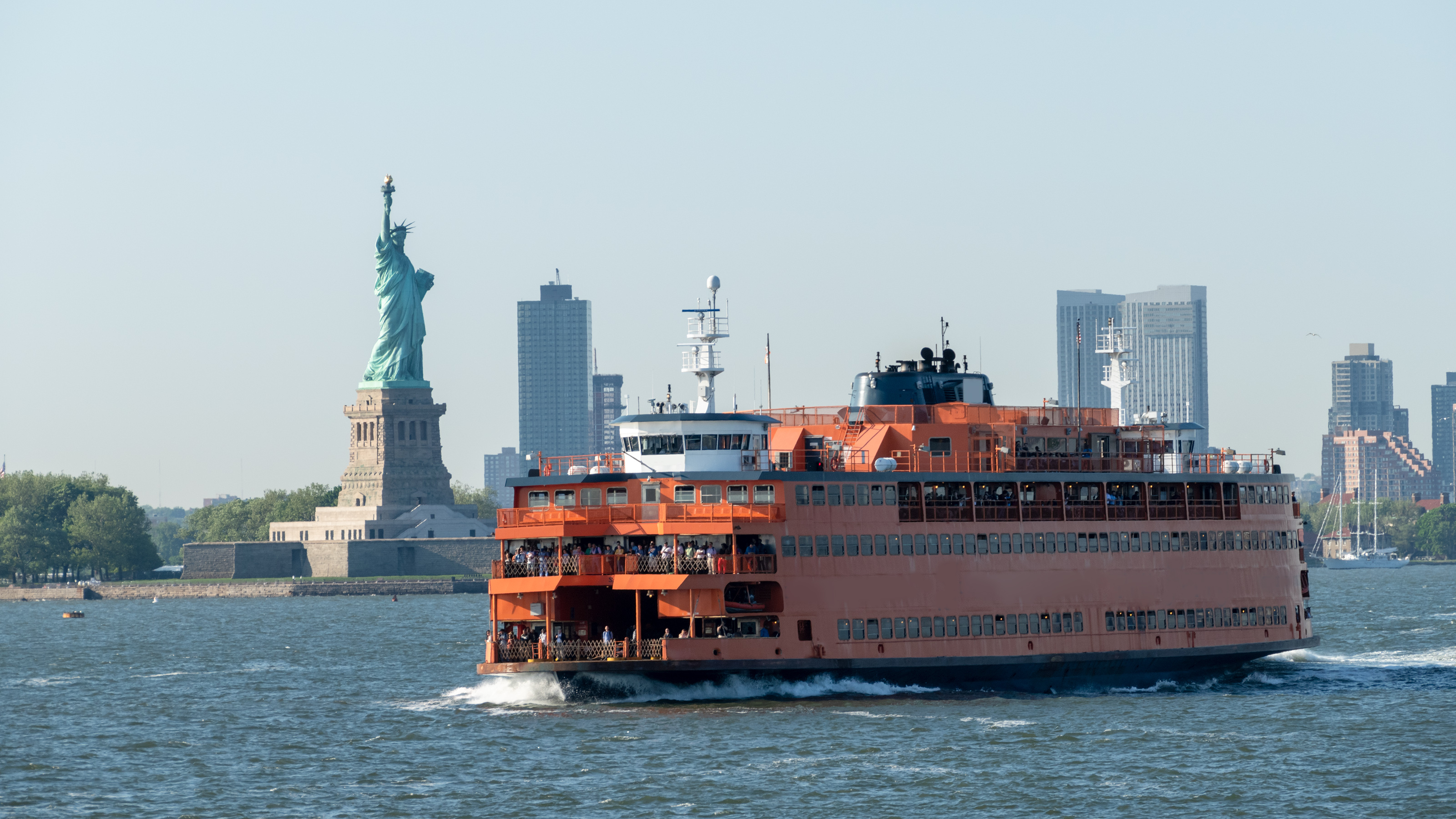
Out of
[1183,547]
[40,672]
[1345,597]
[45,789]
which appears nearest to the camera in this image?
[45,789]

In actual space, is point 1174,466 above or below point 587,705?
above

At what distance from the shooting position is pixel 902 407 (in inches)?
2916

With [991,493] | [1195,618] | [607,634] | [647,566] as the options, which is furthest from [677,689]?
[1195,618]

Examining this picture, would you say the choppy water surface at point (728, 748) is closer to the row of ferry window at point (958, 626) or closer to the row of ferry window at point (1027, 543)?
the row of ferry window at point (958, 626)

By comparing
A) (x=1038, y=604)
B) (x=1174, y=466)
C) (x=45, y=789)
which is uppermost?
(x=1174, y=466)

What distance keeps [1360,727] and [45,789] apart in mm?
38639

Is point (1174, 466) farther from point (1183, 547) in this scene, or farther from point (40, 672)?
point (40, 672)

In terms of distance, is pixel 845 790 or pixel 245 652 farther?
pixel 245 652

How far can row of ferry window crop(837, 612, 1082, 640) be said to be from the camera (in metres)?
66.4

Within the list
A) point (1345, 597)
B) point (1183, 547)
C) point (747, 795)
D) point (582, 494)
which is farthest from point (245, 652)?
point (1345, 597)

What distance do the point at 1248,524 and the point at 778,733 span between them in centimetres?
2872

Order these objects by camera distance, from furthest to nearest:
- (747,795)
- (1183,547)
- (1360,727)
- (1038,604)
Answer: (1183,547) → (1038,604) → (1360,727) → (747,795)

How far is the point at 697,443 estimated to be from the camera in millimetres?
67938

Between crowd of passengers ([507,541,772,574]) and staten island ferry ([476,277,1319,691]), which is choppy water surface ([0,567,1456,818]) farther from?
crowd of passengers ([507,541,772,574])
